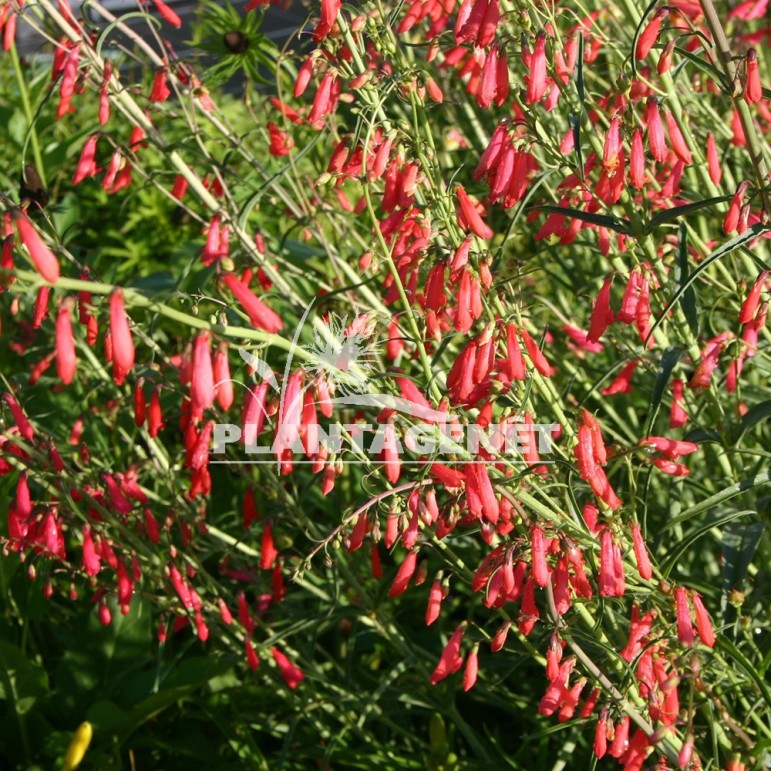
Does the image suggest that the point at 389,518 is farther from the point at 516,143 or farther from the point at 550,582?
the point at 516,143

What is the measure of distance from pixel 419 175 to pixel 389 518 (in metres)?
0.72

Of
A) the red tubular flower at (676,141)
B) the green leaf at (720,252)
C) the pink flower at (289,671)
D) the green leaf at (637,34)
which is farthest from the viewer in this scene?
the pink flower at (289,671)

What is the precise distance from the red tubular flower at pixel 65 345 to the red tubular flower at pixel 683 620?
1.22m

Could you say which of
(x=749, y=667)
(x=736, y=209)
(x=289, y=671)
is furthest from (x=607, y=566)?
(x=289, y=671)

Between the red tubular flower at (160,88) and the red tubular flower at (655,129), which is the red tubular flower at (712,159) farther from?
the red tubular flower at (160,88)

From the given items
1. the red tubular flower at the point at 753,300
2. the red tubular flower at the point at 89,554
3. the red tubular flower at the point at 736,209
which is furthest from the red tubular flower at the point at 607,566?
the red tubular flower at the point at 89,554

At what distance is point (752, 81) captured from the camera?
1.84m

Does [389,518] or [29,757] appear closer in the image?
[389,518]

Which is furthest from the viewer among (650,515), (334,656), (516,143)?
(334,656)

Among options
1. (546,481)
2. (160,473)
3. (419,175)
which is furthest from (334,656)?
(419,175)

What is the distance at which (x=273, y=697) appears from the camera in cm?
344

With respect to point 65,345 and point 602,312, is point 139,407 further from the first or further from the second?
point 602,312

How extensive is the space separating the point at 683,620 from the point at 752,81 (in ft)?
3.29

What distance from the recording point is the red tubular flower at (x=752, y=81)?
1828mm
